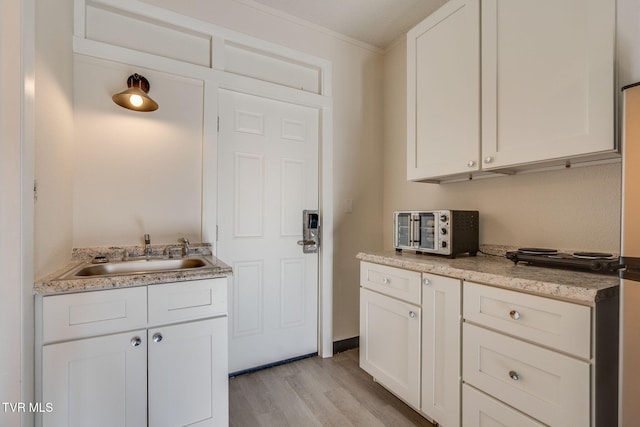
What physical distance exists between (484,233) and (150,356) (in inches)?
79.2

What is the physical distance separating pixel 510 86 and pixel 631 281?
102 cm

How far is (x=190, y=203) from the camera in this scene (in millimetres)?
2004

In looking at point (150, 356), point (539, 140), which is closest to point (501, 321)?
point (539, 140)

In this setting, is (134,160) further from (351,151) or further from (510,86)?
(510,86)

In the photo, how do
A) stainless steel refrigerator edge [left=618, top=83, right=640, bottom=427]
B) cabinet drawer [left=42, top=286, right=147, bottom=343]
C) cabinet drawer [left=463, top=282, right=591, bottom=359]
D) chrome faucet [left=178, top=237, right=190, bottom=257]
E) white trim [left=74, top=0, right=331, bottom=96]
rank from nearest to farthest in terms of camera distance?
stainless steel refrigerator edge [left=618, top=83, right=640, bottom=427] < cabinet drawer [left=463, top=282, right=591, bottom=359] < cabinet drawer [left=42, top=286, right=147, bottom=343] < white trim [left=74, top=0, right=331, bottom=96] < chrome faucet [left=178, top=237, right=190, bottom=257]

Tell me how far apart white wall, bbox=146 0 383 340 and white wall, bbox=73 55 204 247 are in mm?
1087

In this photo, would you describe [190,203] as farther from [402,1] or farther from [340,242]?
[402,1]

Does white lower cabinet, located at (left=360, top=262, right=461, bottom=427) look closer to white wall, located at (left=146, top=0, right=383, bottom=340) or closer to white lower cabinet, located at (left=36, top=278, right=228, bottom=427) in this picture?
white wall, located at (left=146, top=0, right=383, bottom=340)

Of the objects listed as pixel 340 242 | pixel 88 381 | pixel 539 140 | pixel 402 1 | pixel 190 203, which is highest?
pixel 402 1

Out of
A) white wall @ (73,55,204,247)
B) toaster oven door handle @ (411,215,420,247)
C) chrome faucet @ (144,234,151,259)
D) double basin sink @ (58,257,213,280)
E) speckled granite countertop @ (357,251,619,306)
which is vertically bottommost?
double basin sink @ (58,257,213,280)

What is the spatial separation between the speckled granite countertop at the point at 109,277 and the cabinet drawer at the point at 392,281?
94cm

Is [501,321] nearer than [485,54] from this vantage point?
Yes

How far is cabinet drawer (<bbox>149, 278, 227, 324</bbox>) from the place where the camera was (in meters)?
1.31

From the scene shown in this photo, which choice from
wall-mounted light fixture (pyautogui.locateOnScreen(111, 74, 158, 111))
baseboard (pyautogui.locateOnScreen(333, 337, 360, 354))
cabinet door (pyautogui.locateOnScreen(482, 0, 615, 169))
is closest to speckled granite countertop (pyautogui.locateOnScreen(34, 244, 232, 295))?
A: wall-mounted light fixture (pyautogui.locateOnScreen(111, 74, 158, 111))
